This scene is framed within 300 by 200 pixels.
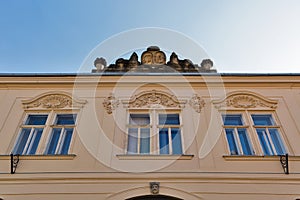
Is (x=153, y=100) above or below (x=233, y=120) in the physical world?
above

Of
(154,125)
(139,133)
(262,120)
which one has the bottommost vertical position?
(139,133)

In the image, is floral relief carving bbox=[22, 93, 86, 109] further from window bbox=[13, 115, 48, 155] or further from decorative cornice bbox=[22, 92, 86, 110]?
window bbox=[13, 115, 48, 155]

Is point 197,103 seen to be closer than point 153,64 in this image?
Yes

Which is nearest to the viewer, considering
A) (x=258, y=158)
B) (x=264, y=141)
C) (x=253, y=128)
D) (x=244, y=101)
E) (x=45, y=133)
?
(x=258, y=158)

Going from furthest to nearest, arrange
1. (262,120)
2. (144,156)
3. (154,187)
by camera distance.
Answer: (262,120) < (144,156) < (154,187)

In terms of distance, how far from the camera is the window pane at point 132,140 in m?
7.31

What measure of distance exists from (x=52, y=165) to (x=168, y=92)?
13.2 feet

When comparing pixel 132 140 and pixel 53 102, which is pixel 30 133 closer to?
pixel 53 102

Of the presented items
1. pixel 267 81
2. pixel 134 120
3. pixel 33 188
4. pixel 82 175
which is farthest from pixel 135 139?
pixel 267 81

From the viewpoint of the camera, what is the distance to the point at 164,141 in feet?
24.7

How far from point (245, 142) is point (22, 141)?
590 cm

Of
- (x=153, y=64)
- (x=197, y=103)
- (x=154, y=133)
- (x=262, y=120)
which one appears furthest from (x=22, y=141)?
(x=262, y=120)

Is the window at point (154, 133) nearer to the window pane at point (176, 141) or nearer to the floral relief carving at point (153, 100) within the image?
the window pane at point (176, 141)

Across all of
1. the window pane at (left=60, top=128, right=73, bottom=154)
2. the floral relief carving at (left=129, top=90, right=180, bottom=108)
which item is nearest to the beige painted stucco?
the floral relief carving at (left=129, top=90, right=180, bottom=108)
